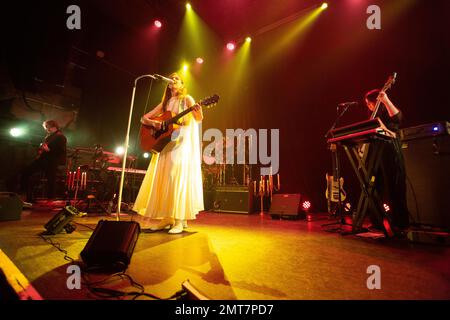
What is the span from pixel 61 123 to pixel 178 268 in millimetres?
10755

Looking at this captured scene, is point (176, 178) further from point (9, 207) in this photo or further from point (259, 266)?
point (9, 207)

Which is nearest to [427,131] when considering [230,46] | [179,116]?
[179,116]

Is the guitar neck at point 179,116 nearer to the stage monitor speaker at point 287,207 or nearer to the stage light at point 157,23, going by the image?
the stage monitor speaker at point 287,207

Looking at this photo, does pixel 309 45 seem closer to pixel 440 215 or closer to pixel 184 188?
pixel 440 215

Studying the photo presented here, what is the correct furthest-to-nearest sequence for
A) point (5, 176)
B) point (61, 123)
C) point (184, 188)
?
1. point (61, 123)
2. point (5, 176)
3. point (184, 188)

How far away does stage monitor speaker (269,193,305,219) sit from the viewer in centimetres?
485

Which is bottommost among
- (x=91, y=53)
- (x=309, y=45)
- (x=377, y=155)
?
(x=377, y=155)

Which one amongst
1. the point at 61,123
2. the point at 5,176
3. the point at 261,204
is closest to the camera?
the point at 261,204

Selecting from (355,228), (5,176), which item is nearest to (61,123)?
(5,176)

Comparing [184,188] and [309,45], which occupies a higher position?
[309,45]

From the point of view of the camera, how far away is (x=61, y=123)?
960cm

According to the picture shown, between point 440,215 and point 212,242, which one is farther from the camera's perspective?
point 440,215

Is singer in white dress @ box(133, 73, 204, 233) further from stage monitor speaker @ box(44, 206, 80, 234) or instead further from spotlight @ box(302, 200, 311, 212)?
spotlight @ box(302, 200, 311, 212)

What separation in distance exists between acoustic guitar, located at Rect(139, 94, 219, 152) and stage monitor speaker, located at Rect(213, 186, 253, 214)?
12.2ft
